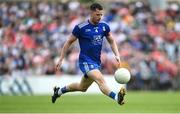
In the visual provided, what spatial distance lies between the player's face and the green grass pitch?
576 centimetres

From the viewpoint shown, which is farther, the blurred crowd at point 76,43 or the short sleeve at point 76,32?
the blurred crowd at point 76,43

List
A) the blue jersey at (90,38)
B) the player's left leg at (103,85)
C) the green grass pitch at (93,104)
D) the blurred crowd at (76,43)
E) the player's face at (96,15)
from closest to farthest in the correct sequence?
Answer: the player's left leg at (103,85), the player's face at (96,15), the blue jersey at (90,38), the green grass pitch at (93,104), the blurred crowd at (76,43)

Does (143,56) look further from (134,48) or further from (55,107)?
(55,107)

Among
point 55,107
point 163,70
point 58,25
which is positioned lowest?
point 55,107

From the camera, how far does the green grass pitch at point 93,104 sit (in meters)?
23.3

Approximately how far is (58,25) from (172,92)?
6155 mm

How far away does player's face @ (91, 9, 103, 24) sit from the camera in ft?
56.6

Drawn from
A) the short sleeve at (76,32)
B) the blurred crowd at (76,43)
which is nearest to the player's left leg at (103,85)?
the short sleeve at (76,32)

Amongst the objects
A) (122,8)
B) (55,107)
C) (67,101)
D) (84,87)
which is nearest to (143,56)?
(122,8)

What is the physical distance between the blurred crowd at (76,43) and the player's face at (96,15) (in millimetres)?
13766

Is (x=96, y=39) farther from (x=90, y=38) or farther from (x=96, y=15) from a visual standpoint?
(x=96, y=15)

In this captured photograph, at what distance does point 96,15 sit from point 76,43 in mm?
15038

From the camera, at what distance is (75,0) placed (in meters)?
35.7

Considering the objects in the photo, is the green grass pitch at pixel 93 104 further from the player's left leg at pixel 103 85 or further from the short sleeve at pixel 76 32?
the player's left leg at pixel 103 85
